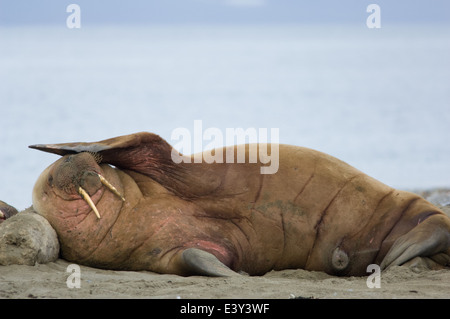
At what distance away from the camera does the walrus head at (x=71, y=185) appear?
4262 millimetres

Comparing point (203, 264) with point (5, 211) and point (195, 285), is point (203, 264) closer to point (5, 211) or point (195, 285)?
point (195, 285)

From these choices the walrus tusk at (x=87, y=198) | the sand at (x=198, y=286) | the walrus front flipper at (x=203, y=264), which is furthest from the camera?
the walrus tusk at (x=87, y=198)

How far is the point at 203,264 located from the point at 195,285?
426 millimetres

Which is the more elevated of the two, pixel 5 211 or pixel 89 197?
pixel 89 197

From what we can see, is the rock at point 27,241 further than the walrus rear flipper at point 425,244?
No

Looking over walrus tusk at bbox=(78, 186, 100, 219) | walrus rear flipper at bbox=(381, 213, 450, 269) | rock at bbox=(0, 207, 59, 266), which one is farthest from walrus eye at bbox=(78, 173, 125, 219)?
walrus rear flipper at bbox=(381, 213, 450, 269)

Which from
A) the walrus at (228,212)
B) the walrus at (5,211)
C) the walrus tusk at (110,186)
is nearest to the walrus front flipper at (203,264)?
the walrus at (228,212)

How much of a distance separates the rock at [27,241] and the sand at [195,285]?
0.16 feet

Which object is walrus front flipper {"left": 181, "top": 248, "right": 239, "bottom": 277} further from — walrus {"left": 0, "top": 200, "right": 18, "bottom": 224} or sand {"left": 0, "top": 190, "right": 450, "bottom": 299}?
walrus {"left": 0, "top": 200, "right": 18, "bottom": 224}

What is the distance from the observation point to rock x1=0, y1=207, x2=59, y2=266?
3998mm

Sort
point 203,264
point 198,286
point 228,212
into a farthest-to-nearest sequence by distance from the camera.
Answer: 1. point 228,212
2. point 203,264
3. point 198,286

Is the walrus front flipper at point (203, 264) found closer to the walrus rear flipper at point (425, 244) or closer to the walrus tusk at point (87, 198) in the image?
the walrus tusk at point (87, 198)

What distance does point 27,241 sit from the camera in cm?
404

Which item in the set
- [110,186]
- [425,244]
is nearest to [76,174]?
[110,186]
